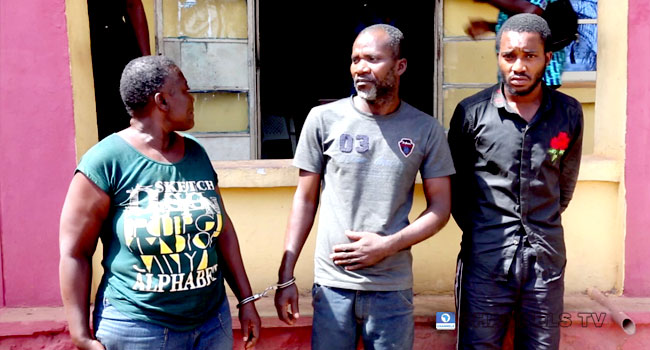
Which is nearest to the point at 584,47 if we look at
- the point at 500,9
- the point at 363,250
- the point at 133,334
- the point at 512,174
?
the point at 500,9

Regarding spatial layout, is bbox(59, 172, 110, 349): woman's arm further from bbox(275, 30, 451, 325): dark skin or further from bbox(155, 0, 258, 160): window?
bbox(155, 0, 258, 160): window

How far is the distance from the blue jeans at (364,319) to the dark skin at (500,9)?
258 centimetres

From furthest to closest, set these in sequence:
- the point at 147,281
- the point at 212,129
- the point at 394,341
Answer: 1. the point at 212,129
2. the point at 394,341
3. the point at 147,281

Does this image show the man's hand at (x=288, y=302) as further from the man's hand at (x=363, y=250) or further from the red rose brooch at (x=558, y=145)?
the red rose brooch at (x=558, y=145)

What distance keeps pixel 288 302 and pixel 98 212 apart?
2.72 feet

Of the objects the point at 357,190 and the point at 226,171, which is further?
the point at 226,171

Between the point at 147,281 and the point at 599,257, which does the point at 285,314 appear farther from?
the point at 599,257

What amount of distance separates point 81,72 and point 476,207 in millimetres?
2059

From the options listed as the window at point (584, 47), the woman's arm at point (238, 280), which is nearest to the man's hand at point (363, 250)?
the woman's arm at point (238, 280)

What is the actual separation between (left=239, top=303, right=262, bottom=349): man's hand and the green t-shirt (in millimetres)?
253

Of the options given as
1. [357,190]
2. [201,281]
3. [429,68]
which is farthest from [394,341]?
[429,68]

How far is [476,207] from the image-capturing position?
9.04ft

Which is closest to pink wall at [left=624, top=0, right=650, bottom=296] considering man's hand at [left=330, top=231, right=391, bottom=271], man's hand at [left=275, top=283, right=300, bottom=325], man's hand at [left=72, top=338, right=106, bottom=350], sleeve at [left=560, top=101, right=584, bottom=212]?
sleeve at [left=560, top=101, right=584, bottom=212]

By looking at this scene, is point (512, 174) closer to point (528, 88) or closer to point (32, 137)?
point (528, 88)
